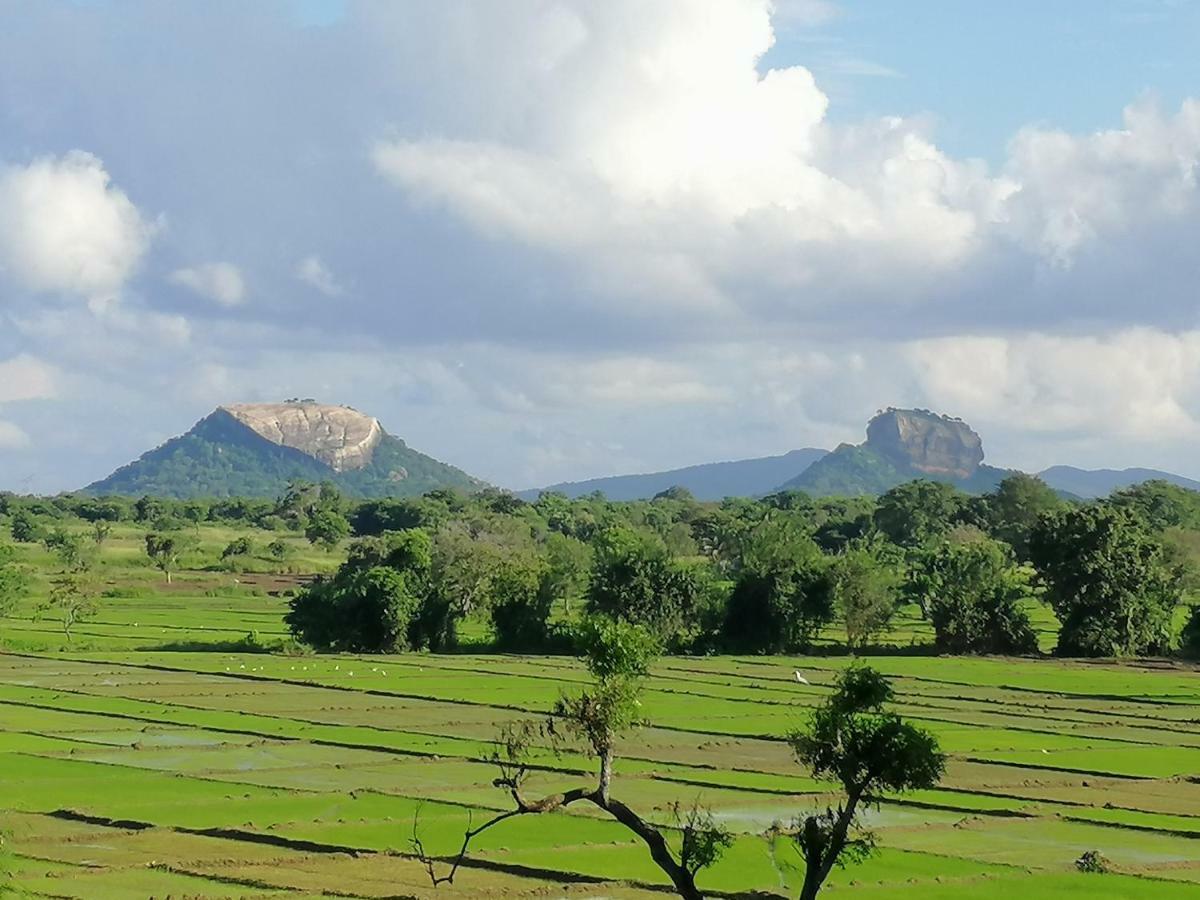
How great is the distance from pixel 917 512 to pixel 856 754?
540 ft

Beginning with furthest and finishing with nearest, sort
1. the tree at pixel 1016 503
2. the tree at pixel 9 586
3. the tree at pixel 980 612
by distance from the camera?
the tree at pixel 1016 503
the tree at pixel 9 586
the tree at pixel 980 612

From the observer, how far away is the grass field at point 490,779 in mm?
33562

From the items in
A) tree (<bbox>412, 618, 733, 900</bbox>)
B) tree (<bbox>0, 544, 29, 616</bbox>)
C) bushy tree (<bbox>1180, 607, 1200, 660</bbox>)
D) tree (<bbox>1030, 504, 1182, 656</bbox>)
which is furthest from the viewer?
tree (<bbox>0, 544, 29, 616</bbox>)

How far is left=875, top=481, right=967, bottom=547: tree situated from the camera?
595 feet

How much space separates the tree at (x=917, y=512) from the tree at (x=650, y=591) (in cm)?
7479

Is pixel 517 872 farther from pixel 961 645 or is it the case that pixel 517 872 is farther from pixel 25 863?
pixel 961 645

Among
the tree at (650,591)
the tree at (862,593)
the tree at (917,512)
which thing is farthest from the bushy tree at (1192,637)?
the tree at (917,512)

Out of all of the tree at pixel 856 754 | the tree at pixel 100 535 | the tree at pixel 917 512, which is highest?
the tree at pixel 917 512

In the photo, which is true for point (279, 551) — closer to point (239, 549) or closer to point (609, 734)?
point (239, 549)

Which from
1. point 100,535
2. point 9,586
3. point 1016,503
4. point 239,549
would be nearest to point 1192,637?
point 9,586

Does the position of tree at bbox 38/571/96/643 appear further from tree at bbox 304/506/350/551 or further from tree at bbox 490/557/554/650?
tree at bbox 304/506/350/551

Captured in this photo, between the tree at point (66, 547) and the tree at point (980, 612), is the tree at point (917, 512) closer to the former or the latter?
the tree at point (980, 612)

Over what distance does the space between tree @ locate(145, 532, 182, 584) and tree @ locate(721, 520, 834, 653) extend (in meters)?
53.5

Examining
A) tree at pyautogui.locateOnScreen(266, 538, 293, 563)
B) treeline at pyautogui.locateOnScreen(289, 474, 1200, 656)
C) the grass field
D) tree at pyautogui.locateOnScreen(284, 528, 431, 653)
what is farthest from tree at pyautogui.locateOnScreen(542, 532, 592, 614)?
tree at pyautogui.locateOnScreen(266, 538, 293, 563)
